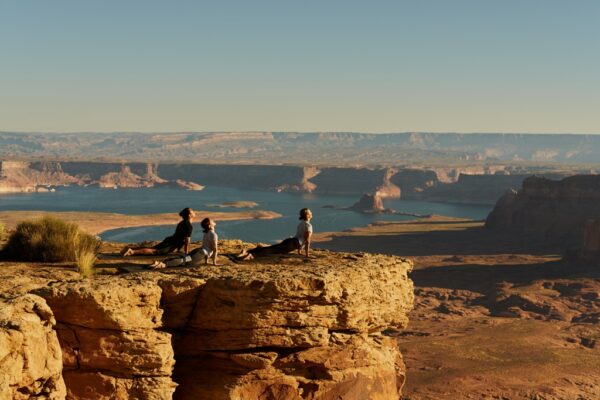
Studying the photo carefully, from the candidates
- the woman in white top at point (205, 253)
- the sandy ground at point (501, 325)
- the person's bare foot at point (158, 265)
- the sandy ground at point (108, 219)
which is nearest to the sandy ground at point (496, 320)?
the sandy ground at point (501, 325)

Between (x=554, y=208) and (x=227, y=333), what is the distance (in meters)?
122

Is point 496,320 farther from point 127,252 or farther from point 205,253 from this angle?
point 205,253

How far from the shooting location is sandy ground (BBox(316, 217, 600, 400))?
1665 inches

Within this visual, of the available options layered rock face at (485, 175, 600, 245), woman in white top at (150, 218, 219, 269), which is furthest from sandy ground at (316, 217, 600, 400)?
woman in white top at (150, 218, 219, 269)

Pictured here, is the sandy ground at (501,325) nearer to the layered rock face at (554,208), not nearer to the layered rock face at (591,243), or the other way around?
the layered rock face at (591,243)

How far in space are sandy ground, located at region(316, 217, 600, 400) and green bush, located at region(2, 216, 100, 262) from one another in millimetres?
25611

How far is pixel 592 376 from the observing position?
147 feet

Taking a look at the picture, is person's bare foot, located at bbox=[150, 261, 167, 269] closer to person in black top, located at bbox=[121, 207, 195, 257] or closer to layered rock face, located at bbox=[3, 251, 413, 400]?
layered rock face, located at bbox=[3, 251, 413, 400]

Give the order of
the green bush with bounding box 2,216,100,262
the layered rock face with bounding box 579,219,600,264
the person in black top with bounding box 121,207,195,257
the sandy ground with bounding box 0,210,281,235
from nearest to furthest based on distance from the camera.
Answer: the green bush with bounding box 2,216,100,262, the person in black top with bounding box 121,207,195,257, the layered rock face with bounding box 579,219,600,264, the sandy ground with bounding box 0,210,281,235

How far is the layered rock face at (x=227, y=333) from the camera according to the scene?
12625mm

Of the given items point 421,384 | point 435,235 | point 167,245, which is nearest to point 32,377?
point 167,245

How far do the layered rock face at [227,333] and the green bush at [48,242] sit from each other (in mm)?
3583

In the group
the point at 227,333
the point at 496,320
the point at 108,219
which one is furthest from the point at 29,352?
the point at 108,219

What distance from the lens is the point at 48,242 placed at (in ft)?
56.6
